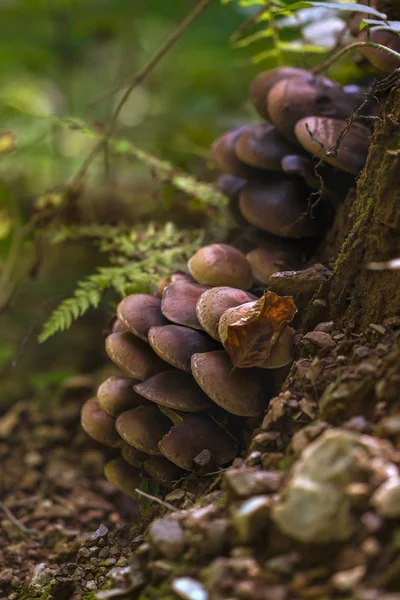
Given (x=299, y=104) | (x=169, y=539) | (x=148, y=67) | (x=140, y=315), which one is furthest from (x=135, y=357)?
(x=148, y=67)

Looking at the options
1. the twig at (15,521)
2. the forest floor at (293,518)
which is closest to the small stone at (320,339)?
the forest floor at (293,518)

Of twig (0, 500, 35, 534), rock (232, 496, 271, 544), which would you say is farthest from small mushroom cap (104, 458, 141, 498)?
rock (232, 496, 271, 544)

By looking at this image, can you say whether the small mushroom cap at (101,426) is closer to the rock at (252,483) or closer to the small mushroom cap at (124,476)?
the small mushroom cap at (124,476)

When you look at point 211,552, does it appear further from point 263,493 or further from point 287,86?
point 287,86

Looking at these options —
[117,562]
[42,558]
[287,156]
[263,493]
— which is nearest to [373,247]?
[287,156]

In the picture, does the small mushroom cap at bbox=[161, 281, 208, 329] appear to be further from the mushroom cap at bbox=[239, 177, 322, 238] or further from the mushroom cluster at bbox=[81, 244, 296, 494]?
the mushroom cap at bbox=[239, 177, 322, 238]

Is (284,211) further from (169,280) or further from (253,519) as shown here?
(253,519)
